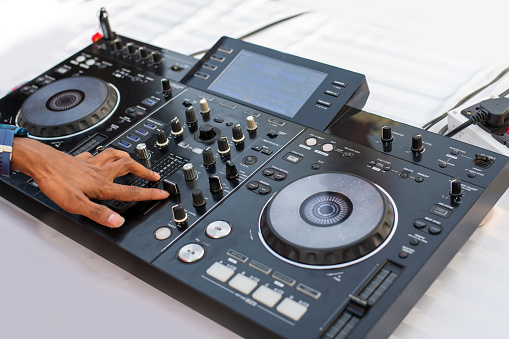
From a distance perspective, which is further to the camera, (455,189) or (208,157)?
(208,157)

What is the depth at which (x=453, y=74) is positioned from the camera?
6.81ft

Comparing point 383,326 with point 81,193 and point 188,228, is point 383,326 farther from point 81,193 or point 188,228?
point 81,193

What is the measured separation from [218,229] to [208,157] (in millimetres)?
233

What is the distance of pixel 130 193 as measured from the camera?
1450mm

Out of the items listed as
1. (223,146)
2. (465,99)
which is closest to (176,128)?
(223,146)

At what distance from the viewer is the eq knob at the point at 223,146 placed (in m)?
1.57

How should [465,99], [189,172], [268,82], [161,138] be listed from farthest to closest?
[465,99] → [268,82] → [161,138] → [189,172]

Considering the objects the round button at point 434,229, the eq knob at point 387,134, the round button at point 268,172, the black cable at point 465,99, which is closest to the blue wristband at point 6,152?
the round button at point 268,172

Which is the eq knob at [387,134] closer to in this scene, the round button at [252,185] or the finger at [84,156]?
the round button at [252,185]

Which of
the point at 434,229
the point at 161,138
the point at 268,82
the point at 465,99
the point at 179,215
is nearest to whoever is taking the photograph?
the point at 434,229

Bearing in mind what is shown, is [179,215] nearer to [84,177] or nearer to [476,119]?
[84,177]

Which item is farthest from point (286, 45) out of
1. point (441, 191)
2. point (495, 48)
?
point (441, 191)

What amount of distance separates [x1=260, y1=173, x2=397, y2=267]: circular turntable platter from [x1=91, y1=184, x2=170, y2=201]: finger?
260 millimetres

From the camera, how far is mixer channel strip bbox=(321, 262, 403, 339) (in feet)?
3.71
